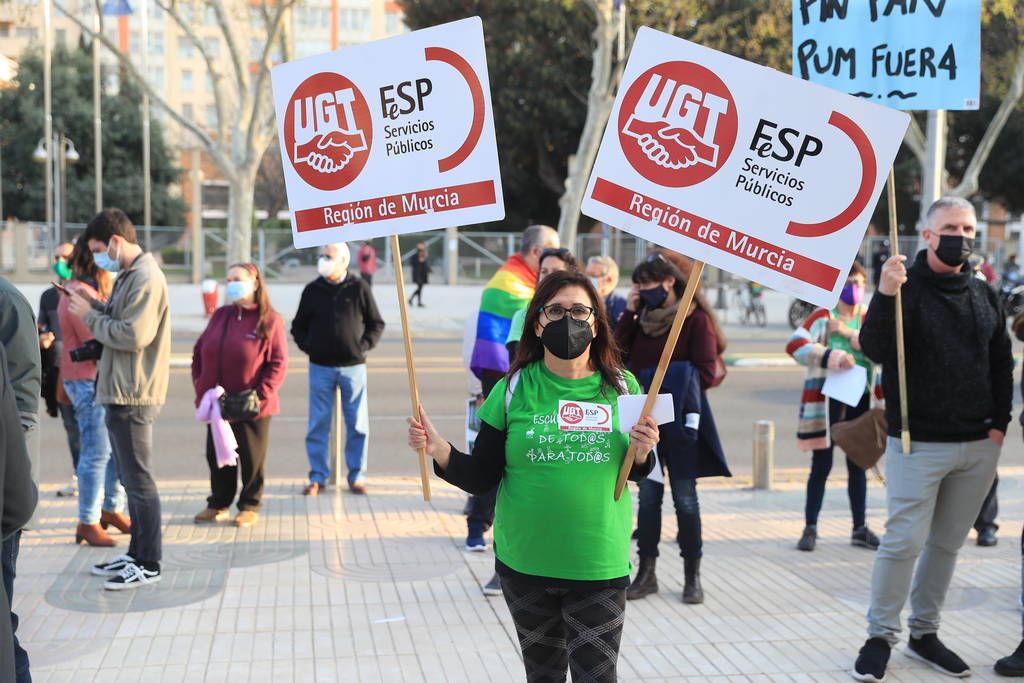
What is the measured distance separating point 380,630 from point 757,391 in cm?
987

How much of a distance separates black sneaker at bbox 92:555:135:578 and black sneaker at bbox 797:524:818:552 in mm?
3955

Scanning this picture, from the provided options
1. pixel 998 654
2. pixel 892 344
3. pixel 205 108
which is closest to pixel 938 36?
pixel 892 344

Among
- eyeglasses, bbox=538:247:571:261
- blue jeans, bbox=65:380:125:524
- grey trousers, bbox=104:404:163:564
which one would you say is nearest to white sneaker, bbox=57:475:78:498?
blue jeans, bbox=65:380:125:524

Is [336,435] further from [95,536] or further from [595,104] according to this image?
[595,104]

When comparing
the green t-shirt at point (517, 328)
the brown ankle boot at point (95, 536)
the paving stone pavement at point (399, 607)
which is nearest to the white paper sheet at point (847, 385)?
the paving stone pavement at point (399, 607)

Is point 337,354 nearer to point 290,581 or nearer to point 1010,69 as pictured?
point 290,581

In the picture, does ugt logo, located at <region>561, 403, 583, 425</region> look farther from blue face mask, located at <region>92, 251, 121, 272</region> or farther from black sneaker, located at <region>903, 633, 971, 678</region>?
blue face mask, located at <region>92, 251, 121, 272</region>

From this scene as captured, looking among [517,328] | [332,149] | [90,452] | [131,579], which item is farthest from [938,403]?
→ [90,452]

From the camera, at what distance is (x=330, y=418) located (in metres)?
8.23

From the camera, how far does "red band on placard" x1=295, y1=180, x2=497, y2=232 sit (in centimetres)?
394

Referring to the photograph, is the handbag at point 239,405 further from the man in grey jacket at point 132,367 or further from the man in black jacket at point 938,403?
the man in black jacket at point 938,403

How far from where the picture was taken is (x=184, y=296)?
1224 inches

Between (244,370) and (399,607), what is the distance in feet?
7.62

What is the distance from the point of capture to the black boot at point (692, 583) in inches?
225
